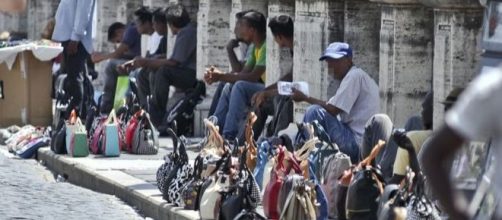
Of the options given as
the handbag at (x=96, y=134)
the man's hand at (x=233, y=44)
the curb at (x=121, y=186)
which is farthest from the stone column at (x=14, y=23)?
the handbag at (x=96, y=134)

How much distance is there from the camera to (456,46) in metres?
13.6

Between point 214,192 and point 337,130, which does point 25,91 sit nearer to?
point 337,130

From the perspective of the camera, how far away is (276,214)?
1177 centimetres

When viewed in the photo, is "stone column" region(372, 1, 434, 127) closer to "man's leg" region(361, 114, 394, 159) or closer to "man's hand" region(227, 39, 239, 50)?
"man's leg" region(361, 114, 394, 159)

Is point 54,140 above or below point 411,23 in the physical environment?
below

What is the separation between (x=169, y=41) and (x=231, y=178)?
9.26m

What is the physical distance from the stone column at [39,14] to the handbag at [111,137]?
14.9 metres

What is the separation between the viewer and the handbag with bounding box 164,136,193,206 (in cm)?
1336

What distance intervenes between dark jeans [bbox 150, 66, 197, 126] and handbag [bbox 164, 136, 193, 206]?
668 cm

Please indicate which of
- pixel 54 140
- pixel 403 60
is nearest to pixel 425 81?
pixel 403 60

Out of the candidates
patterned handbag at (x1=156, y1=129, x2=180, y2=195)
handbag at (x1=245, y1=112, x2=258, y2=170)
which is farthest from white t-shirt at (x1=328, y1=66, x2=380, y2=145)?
patterned handbag at (x1=156, y1=129, x2=180, y2=195)

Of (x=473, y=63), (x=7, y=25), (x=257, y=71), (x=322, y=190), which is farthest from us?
(x=7, y=25)

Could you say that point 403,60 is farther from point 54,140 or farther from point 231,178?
point 54,140

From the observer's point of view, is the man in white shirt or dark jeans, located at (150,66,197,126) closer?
the man in white shirt
